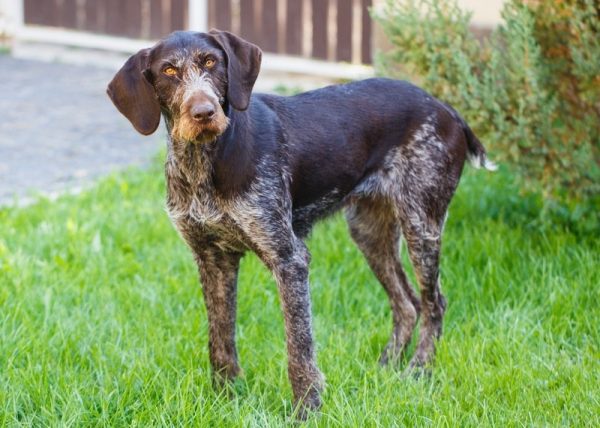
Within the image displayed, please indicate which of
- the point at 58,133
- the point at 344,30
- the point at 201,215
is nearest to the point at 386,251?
the point at 201,215

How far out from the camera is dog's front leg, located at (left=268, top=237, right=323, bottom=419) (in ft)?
13.8

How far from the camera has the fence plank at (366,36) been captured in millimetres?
11133

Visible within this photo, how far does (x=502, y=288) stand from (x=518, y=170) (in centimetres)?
79

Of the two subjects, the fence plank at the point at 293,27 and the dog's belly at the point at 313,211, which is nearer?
the dog's belly at the point at 313,211

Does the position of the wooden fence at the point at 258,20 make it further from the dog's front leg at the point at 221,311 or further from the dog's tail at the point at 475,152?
the dog's front leg at the point at 221,311

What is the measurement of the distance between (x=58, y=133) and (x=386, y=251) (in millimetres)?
5843

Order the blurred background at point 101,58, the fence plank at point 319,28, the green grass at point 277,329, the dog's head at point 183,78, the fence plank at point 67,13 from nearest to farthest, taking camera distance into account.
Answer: the dog's head at point 183,78, the green grass at point 277,329, the blurred background at point 101,58, the fence plank at point 319,28, the fence plank at point 67,13

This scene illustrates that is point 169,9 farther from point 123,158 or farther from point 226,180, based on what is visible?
point 226,180

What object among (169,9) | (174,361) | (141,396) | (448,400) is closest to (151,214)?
(174,361)

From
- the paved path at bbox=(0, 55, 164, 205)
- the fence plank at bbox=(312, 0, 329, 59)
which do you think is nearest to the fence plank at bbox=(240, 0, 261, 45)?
the fence plank at bbox=(312, 0, 329, 59)

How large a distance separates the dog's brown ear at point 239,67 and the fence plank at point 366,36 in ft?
23.7

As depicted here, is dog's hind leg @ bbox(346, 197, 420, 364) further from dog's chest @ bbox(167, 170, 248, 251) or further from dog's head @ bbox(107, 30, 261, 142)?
dog's head @ bbox(107, 30, 261, 142)

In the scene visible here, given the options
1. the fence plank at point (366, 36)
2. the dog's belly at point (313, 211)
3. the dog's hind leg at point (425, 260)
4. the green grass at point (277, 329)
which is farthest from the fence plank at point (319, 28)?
the dog's belly at point (313, 211)

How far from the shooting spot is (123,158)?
9.09 m
